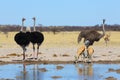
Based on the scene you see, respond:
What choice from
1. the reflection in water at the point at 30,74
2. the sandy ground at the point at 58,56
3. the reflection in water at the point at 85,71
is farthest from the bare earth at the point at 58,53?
the reflection in water at the point at 30,74

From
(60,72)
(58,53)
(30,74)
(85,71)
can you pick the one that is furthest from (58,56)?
(30,74)

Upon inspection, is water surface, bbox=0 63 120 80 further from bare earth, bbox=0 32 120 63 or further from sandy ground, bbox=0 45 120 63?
sandy ground, bbox=0 45 120 63

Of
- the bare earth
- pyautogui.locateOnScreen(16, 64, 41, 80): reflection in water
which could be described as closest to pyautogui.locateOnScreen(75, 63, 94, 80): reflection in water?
pyautogui.locateOnScreen(16, 64, 41, 80): reflection in water

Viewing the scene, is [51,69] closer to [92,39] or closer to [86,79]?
[86,79]

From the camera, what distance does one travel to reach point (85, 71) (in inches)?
793

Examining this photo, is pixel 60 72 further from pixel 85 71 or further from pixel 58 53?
pixel 58 53

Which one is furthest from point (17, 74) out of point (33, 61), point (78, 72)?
point (33, 61)

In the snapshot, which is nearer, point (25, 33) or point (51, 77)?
point (51, 77)

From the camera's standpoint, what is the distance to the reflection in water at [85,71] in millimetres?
18250

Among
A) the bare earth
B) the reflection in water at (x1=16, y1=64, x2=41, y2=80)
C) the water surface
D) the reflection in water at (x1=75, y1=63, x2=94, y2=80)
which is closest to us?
the reflection in water at (x1=16, y1=64, x2=41, y2=80)

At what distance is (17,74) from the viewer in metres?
18.9

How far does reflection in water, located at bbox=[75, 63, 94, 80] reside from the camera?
1825 cm

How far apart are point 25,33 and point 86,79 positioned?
31.7 ft

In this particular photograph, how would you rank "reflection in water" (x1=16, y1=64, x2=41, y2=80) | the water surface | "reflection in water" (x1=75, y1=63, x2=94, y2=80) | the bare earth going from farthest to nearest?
the bare earth, "reflection in water" (x1=75, y1=63, x2=94, y2=80), the water surface, "reflection in water" (x1=16, y1=64, x2=41, y2=80)
